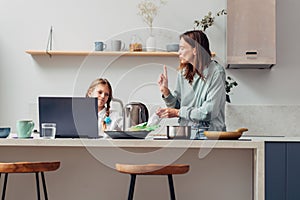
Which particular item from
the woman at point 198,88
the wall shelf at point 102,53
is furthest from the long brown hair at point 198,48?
the wall shelf at point 102,53

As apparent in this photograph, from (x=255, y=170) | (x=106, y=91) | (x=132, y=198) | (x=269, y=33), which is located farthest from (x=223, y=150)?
(x=269, y=33)

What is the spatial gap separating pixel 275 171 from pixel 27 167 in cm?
210

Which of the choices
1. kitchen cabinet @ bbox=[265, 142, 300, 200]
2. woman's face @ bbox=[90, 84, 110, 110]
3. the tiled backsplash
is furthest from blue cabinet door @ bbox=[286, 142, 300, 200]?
woman's face @ bbox=[90, 84, 110, 110]

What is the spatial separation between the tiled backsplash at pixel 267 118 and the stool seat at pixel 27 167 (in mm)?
2510

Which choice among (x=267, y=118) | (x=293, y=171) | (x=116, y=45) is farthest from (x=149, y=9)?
(x=293, y=171)

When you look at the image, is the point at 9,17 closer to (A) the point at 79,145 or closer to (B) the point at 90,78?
(B) the point at 90,78

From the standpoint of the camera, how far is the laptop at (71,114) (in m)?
2.86

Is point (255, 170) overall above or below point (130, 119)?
Result: below

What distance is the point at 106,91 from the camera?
4035 mm

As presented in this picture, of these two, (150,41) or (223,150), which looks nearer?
(223,150)

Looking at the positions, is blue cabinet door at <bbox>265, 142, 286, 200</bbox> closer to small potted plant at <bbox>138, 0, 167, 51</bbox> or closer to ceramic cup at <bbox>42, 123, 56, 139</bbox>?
small potted plant at <bbox>138, 0, 167, 51</bbox>

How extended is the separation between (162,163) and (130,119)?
58 cm

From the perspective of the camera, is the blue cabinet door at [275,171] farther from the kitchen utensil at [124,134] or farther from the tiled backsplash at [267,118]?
the kitchen utensil at [124,134]

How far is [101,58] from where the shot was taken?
16.7 feet
